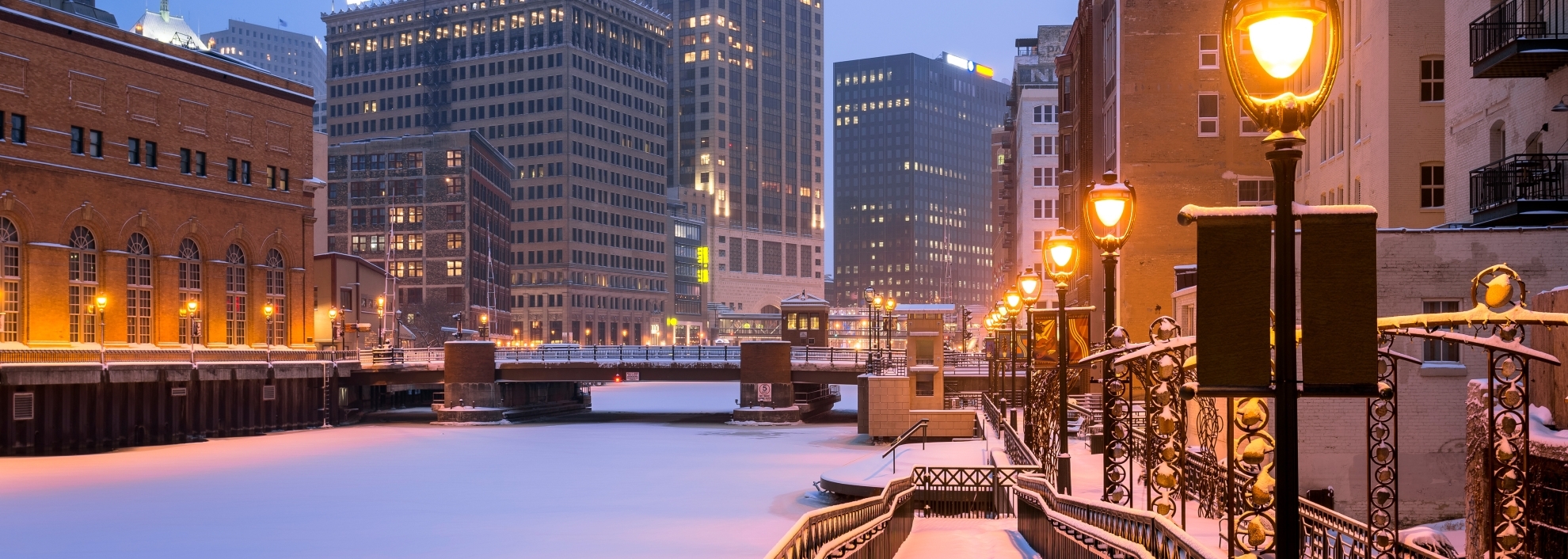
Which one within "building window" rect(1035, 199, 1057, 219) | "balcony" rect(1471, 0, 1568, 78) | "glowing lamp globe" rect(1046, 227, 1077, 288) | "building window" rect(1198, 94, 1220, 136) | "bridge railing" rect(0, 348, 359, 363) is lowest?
"bridge railing" rect(0, 348, 359, 363)

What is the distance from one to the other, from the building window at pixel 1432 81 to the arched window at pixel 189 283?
202 feet

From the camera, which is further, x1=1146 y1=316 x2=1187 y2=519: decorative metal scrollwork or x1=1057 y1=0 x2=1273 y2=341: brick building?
x1=1057 y1=0 x2=1273 y2=341: brick building

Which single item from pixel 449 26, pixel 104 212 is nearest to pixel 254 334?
pixel 104 212

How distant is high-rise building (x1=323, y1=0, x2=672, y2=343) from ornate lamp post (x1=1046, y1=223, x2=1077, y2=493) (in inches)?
6324

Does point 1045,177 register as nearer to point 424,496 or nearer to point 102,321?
point 102,321

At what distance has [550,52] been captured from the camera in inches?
7293

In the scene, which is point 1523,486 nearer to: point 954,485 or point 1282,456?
point 1282,456

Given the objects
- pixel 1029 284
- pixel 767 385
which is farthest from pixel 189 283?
pixel 1029 284

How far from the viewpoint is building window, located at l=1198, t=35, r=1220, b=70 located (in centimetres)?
5791

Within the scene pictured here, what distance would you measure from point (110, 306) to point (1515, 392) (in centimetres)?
7001

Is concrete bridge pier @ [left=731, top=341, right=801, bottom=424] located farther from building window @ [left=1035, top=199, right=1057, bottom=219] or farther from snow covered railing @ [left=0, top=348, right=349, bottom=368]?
snow covered railing @ [left=0, top=348, right=349, bottom=368]

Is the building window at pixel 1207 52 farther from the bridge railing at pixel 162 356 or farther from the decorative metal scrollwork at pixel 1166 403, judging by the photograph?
the bridge railing at pixel 162 356

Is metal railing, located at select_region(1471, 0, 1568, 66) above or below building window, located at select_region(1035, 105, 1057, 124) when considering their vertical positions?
below

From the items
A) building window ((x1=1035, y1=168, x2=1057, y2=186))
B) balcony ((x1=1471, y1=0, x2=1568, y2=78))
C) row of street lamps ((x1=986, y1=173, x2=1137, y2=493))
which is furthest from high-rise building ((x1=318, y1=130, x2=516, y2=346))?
row of street lamps ((x1=986, y1=173, x2=1137, y2=493))
